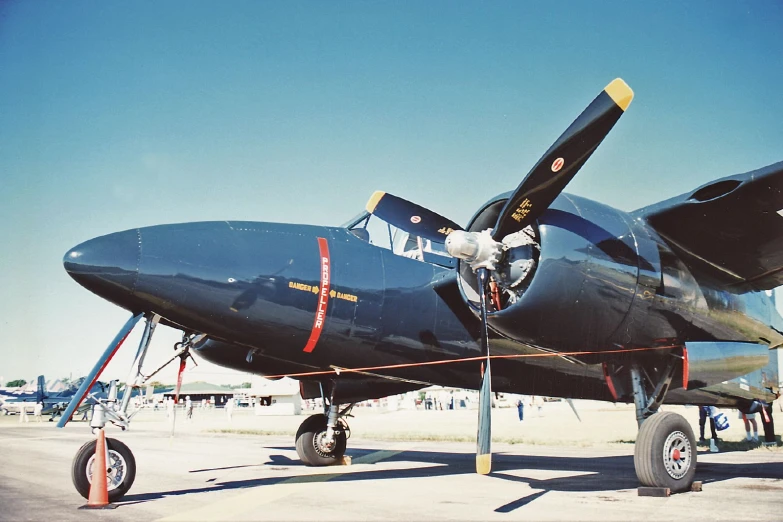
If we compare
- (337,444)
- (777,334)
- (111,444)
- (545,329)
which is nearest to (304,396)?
(337,444)

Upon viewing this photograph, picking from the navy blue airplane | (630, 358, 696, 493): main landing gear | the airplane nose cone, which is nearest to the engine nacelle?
the navy blue airplane

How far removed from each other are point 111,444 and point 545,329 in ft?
19.8

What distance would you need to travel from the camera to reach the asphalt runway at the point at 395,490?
7305 millimetres

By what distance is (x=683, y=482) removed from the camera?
29.0 ft

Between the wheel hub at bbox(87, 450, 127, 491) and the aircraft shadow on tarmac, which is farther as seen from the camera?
the aircraft shadow on tarmac

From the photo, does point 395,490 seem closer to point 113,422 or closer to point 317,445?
point 113,422

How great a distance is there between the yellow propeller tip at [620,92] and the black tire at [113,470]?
25.6 ft

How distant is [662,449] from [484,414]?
2.59 m

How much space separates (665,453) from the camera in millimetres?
8719

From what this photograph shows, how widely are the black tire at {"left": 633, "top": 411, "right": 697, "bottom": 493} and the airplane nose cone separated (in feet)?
23.4

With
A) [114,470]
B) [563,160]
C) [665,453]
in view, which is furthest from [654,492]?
[114,470]

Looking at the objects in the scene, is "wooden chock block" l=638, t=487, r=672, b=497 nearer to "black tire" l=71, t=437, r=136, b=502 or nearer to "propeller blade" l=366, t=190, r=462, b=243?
"propeller blade" l=366, t=190, r=462, b=243

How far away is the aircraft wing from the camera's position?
8586mm

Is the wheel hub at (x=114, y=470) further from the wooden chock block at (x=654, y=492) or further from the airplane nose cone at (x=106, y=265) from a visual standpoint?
the wooden chock block at (x=654, y=492)
